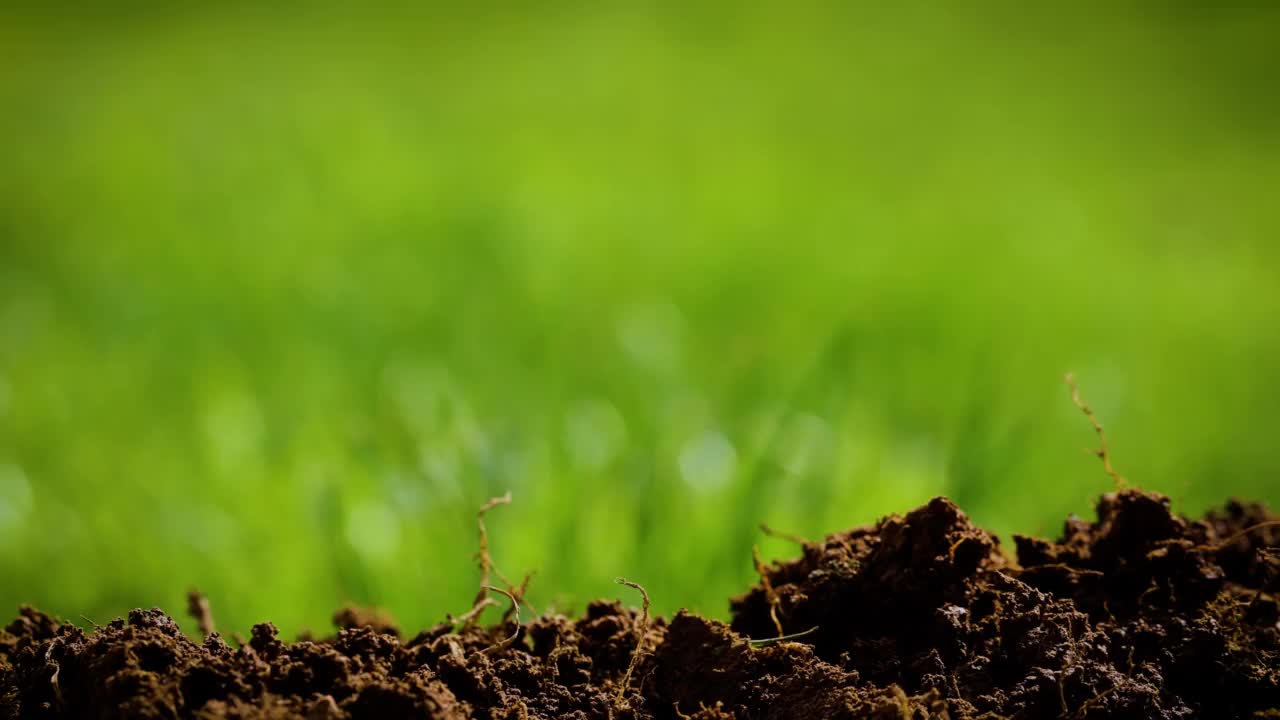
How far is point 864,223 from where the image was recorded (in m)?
5.22

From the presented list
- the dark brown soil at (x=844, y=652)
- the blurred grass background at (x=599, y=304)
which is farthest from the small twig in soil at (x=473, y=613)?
the blurred grass background at (x=599, y=304)

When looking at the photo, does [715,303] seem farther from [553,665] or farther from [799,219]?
[553,665]

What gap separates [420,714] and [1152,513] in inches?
34.0

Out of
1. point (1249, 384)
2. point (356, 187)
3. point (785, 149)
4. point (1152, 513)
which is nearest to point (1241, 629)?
point (1152, 513)

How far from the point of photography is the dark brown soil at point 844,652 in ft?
3.74

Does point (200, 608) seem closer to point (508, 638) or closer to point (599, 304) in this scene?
point (508, 638)

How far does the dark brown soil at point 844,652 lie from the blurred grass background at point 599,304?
103cm

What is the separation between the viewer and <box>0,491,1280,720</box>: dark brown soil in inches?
44.9

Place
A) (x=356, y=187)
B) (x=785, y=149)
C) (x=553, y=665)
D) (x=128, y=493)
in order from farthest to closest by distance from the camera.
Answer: (x=785, y=149)
(x=356, y=187)
(x=128, y=493)
(x=553, y=665)

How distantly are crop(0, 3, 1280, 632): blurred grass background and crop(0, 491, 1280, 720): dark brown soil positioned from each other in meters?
1.03

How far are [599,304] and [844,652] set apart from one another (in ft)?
10.2

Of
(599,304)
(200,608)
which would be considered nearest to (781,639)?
(200,608)

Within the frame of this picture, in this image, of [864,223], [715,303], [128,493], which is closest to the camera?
[128,493]

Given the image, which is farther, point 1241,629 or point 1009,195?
point 1009,195
